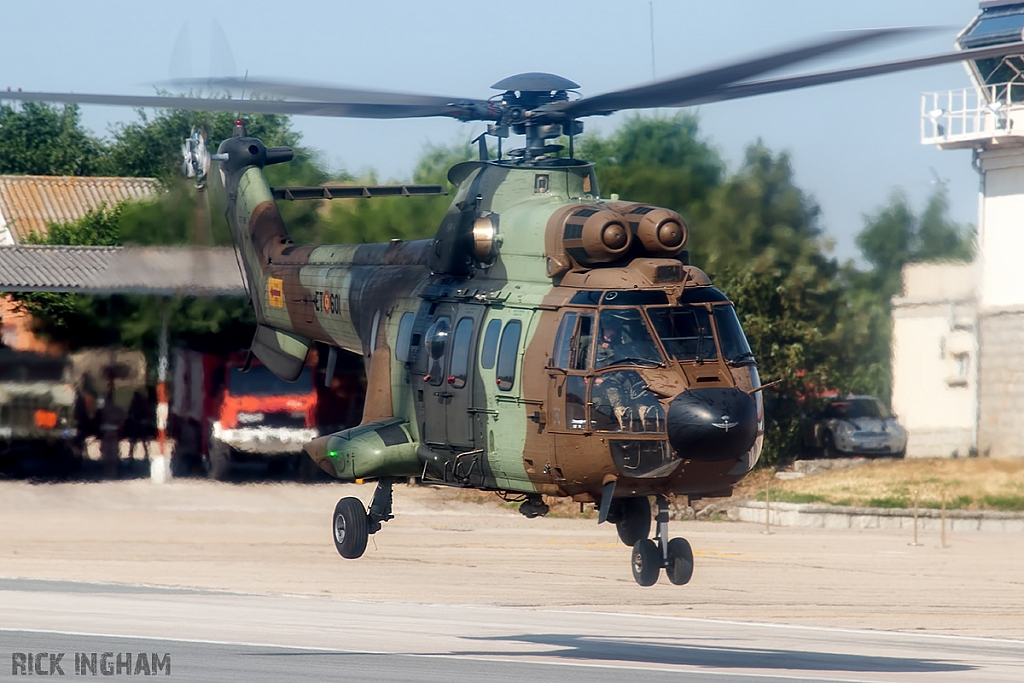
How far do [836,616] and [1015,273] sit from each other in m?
11.1

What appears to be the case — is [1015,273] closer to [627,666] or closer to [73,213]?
[627,666]

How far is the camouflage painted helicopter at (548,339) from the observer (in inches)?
467

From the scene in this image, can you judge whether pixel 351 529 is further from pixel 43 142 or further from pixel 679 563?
pixel 43 142

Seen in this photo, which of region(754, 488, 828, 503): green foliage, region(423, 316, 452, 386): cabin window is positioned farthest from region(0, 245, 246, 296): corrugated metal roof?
region(754, 488, 828, 503): green foliage

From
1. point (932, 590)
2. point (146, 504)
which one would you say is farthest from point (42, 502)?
point (932, 590)


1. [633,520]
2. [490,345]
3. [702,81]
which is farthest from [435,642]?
[702,81]

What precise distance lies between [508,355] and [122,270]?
18133 mm

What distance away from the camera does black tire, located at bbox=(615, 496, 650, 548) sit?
13.7 metres

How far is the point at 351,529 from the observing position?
1396cm

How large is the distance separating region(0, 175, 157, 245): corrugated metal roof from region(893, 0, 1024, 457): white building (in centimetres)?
2443

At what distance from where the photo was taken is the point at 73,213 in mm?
44906

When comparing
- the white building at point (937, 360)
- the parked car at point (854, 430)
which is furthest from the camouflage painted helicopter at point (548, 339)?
the parked car at point (854, 430)

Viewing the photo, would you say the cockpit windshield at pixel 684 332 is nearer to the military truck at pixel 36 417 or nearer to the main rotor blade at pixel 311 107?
the main rotor blade at pixel 311 107

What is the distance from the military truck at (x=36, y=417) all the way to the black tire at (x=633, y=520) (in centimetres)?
1909
